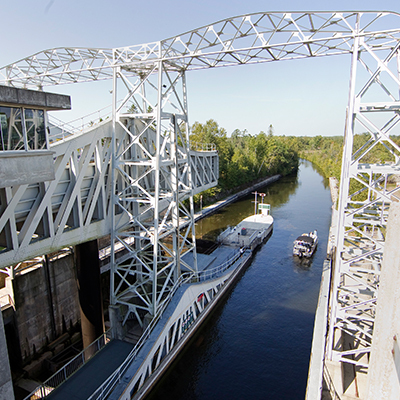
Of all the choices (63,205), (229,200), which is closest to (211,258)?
(63,205)

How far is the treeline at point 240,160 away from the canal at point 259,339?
2475cm

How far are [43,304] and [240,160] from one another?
53.8m

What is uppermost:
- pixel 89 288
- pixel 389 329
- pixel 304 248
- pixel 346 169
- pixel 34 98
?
pixel 34 98

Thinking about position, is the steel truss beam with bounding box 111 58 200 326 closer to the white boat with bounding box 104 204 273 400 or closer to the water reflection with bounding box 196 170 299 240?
the white boat with bounding box 104 204 273 400

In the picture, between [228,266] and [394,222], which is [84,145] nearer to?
[394,222]

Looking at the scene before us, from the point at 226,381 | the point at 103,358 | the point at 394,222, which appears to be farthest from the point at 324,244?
the point at 394,222

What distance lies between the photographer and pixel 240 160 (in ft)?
215

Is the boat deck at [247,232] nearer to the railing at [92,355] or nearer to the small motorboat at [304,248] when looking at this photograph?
the small motorboat at [304,248]

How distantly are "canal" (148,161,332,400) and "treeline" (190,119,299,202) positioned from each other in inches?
974

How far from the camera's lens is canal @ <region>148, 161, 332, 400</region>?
1452 centimetres

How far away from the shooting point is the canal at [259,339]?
1452 centimetres

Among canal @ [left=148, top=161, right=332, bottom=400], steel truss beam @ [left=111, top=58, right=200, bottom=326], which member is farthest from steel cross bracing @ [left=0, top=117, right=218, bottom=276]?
canal @ [left=148, top=161, right=332, bottom=400]

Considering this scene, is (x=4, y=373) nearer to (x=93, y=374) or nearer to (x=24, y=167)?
(x=24, y=167)

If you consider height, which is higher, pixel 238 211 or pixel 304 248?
pixel 238 211
